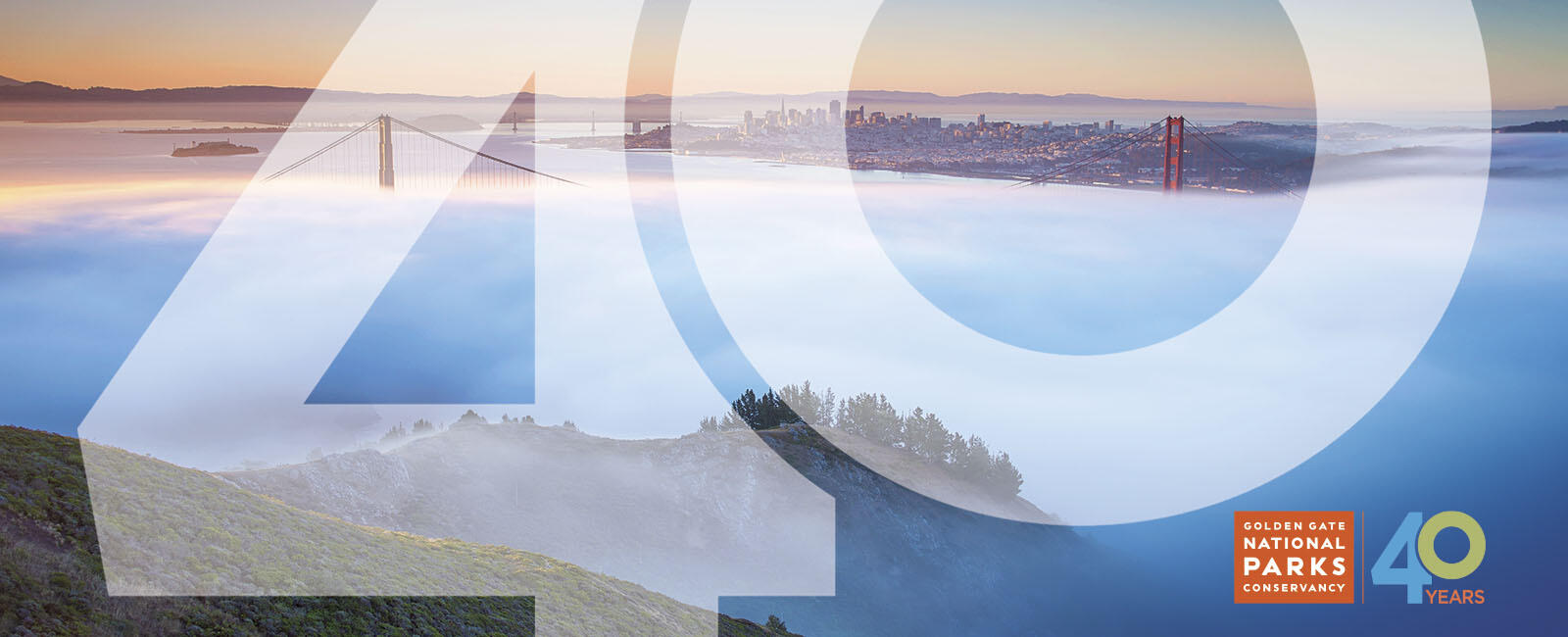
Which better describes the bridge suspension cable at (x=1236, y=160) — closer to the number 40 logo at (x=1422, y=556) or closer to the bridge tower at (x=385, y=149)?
the number 40 logo at (x=1422, y=556)

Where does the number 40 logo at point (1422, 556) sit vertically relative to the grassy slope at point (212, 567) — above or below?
below

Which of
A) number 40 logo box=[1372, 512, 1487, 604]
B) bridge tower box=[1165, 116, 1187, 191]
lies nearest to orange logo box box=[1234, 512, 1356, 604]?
number 40 logo box=[1372, 512, 1487, 604]

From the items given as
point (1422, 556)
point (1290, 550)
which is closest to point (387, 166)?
point (1290, 550)

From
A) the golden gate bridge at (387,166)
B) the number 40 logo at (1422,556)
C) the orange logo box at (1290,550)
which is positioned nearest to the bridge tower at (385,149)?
the golden gate bridge at (387,166)

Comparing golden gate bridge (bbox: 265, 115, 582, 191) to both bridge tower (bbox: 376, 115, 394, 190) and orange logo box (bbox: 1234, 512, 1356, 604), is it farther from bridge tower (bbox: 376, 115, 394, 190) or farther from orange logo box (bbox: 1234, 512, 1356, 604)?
orange logo box (bbox: 1234, 512, 1356, 604)

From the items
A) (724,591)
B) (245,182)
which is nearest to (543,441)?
(724,591)

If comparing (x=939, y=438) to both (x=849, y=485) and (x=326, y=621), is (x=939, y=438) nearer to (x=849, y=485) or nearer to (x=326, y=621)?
(x=849, y=485)
